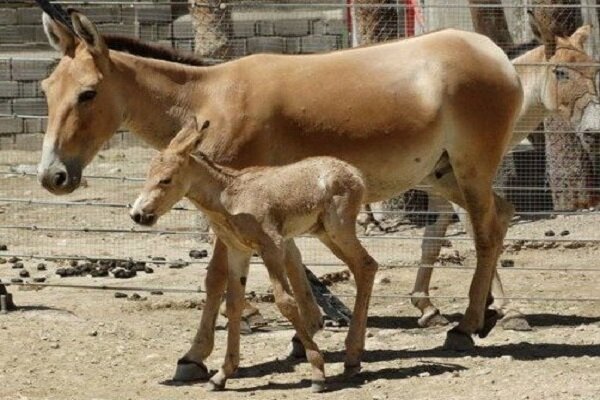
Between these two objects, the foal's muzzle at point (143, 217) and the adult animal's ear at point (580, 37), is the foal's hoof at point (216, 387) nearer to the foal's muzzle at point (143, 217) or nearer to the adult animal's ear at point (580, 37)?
the foal's muzzle at point (143, 217)

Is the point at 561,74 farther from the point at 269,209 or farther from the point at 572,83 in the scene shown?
the point at 269,209

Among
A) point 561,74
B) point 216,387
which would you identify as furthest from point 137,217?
point 561,74

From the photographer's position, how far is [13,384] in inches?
329

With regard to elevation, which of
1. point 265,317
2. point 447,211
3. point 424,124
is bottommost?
point 265,317

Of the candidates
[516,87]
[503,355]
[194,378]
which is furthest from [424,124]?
[194,378]

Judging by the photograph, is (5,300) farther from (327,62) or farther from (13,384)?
(327,62)

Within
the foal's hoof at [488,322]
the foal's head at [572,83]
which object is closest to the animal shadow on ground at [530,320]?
the foal's hoof at [488,322]

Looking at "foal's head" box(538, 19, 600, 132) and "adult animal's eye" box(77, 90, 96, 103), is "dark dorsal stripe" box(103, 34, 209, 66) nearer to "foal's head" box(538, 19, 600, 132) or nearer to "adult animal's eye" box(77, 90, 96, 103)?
"adult animal's eye" box(77, 90, 96, 103)

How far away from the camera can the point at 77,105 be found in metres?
8.68

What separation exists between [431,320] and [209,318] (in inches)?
77.4

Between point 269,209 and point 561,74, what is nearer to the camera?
point 269,209

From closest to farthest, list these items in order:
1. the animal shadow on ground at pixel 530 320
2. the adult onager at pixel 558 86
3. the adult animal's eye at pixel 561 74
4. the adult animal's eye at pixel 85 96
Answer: the adult animal's eye at pixel 85 96
the animal shadow on ground at pixel 530 320
the adult onager at pixel 558 86
the adult animal's eye at pixel 561 74

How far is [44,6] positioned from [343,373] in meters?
2.80

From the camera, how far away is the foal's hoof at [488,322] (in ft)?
31.1
